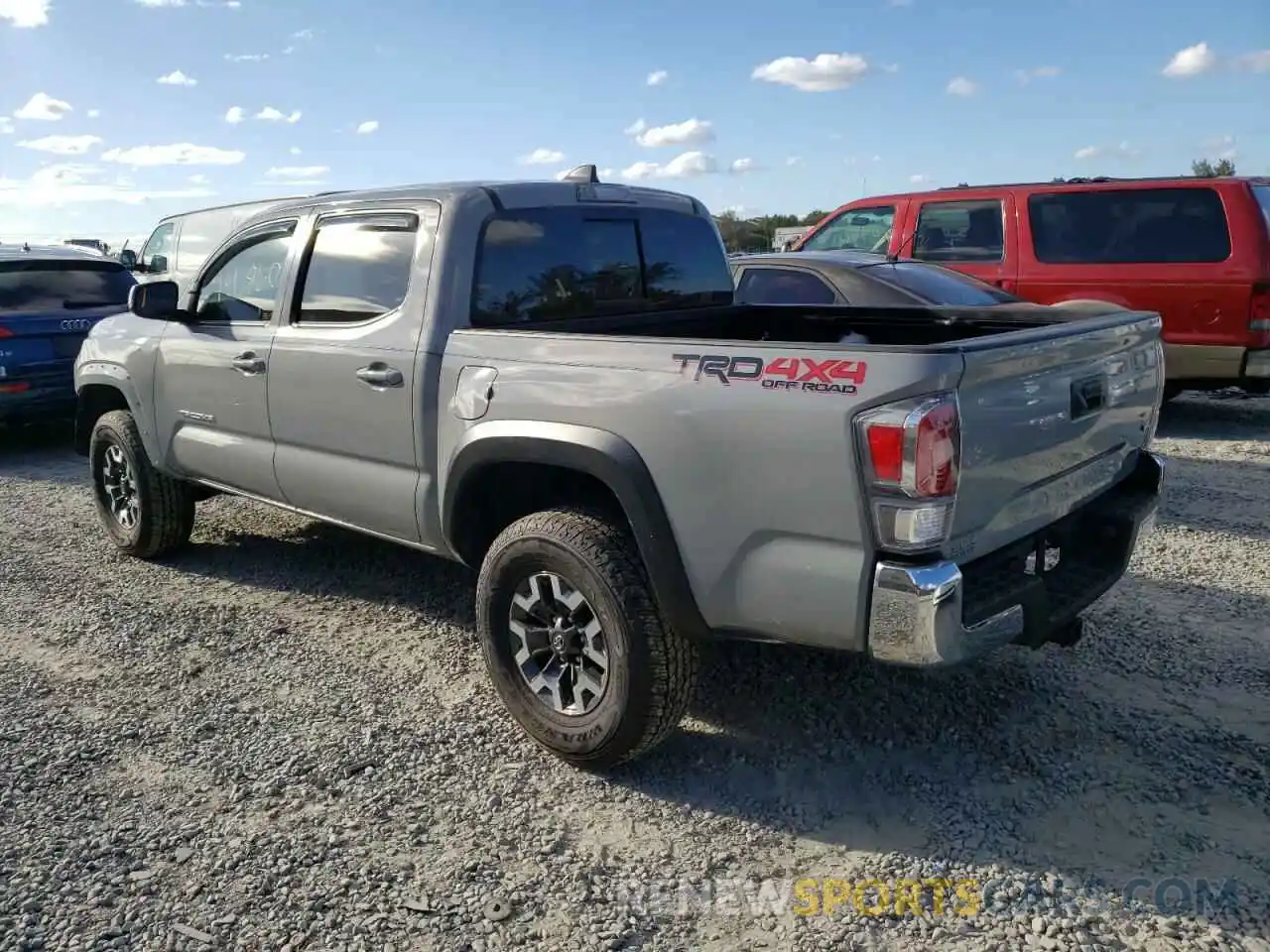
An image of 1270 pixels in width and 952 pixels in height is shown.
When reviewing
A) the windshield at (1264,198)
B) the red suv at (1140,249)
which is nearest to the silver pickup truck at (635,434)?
the red suv at (1140,249)

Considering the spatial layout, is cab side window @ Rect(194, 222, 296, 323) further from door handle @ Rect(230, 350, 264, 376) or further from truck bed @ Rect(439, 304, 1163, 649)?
truck bed @ Rect(439, 304, 1163, 649)

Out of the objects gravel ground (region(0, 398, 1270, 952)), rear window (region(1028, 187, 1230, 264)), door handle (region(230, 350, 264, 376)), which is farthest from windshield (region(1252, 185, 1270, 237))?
door handle (region(230, 350, 264, 376))

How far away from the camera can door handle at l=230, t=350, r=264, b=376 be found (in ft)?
14.6

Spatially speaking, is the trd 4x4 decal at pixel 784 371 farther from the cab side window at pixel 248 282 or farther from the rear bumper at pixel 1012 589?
the cab side window at pixel 248 282

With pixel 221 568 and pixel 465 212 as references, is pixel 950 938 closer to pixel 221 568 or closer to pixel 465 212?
pixel 465 212

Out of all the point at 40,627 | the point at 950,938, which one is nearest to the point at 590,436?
the point at 950,938

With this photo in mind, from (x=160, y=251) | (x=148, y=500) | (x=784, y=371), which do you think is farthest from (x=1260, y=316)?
(x=160, y=251)

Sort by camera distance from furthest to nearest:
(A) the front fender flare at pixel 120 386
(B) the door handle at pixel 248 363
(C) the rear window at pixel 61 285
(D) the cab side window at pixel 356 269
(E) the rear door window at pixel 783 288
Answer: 1. (C) the rear window at pixel 61 285
2. (E) the rear door window at pixel 783 288
3. (A) the front fender flare at pixel 120 386
4. (B) the door handle at pixel 248 363
5. (D) the cab side window at pixel 356 269

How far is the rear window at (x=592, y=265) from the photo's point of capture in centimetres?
382

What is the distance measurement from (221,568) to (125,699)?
1674 millimetres

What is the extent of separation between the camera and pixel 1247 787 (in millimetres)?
3150

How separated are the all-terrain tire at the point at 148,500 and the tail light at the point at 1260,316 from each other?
24.8 feet

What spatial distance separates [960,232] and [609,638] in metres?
7.19

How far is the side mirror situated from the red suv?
657cm
